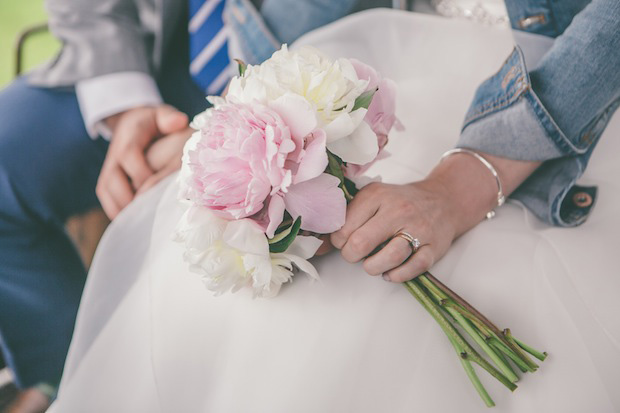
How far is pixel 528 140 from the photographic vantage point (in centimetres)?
62

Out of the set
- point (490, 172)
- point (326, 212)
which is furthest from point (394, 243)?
point (490, 172)

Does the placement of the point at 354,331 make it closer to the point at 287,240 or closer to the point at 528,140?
A: the point at 287,240

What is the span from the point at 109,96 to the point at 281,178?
0.70 meters

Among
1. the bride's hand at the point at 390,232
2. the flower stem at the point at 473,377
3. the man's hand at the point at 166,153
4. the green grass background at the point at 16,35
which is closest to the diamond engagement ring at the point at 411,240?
the bride's hand at the point at 390,232

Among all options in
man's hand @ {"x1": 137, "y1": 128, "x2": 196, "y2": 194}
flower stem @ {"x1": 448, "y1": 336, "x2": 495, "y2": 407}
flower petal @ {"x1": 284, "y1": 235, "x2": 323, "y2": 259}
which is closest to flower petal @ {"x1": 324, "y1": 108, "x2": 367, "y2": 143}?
flower petal @ {"x1": 284, "y1": 235, "x2": 323, "y2": 259}

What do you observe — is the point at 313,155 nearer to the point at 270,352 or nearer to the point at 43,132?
the point at 270,352

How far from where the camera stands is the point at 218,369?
52 centimetres

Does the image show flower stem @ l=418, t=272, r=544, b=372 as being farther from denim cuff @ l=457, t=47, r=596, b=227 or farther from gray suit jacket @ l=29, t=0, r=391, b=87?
gray suit jacket @ l=29, t=0, r=391, b=87

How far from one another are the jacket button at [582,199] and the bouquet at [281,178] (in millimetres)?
250

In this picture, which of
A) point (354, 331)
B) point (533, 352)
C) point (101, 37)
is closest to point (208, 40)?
point (101, 37)

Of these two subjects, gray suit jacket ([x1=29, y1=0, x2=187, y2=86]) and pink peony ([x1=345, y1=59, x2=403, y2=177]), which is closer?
pink peony ([x1=345, y1=59, x2=403, y2=177])

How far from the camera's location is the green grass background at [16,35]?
1433 millimetres

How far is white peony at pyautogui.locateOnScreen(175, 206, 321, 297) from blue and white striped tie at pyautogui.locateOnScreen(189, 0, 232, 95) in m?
0.65

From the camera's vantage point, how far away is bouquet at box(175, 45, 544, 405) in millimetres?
431
